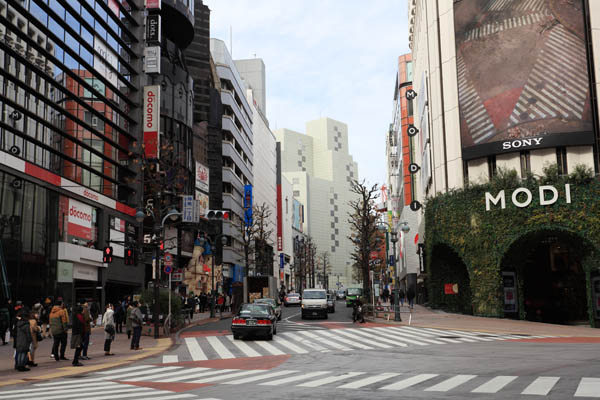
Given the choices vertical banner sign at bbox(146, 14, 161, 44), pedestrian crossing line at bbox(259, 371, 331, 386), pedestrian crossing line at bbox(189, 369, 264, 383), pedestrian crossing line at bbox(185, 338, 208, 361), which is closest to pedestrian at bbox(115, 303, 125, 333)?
pedestrian crossing line at bbox(185, 338, 208, 361)

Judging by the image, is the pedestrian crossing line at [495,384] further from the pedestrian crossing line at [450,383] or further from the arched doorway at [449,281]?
the arched doorway at [449,281]

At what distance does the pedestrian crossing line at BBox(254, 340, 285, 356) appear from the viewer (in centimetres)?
2170

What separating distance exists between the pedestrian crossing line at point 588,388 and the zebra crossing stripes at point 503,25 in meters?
32.4

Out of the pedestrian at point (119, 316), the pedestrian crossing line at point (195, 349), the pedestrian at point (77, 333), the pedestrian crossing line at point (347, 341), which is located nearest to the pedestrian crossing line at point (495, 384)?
the pedestrian crossing line at point (347, 341)

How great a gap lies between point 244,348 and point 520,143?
80.4ft

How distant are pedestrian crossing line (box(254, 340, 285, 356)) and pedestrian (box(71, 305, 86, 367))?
6680mm

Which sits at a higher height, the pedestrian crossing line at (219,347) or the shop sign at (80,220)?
the shop sign at (80,220)

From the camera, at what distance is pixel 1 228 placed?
32.9 metres

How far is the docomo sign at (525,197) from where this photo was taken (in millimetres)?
36562

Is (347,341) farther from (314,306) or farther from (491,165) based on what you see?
(491,165)

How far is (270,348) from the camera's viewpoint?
23.5 metres

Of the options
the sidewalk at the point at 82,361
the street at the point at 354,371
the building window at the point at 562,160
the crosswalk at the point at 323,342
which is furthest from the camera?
the building window at the point at 562,160

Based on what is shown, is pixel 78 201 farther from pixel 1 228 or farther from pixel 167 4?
pixel 167 4

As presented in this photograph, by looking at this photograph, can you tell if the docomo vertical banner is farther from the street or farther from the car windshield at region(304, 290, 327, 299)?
the street
